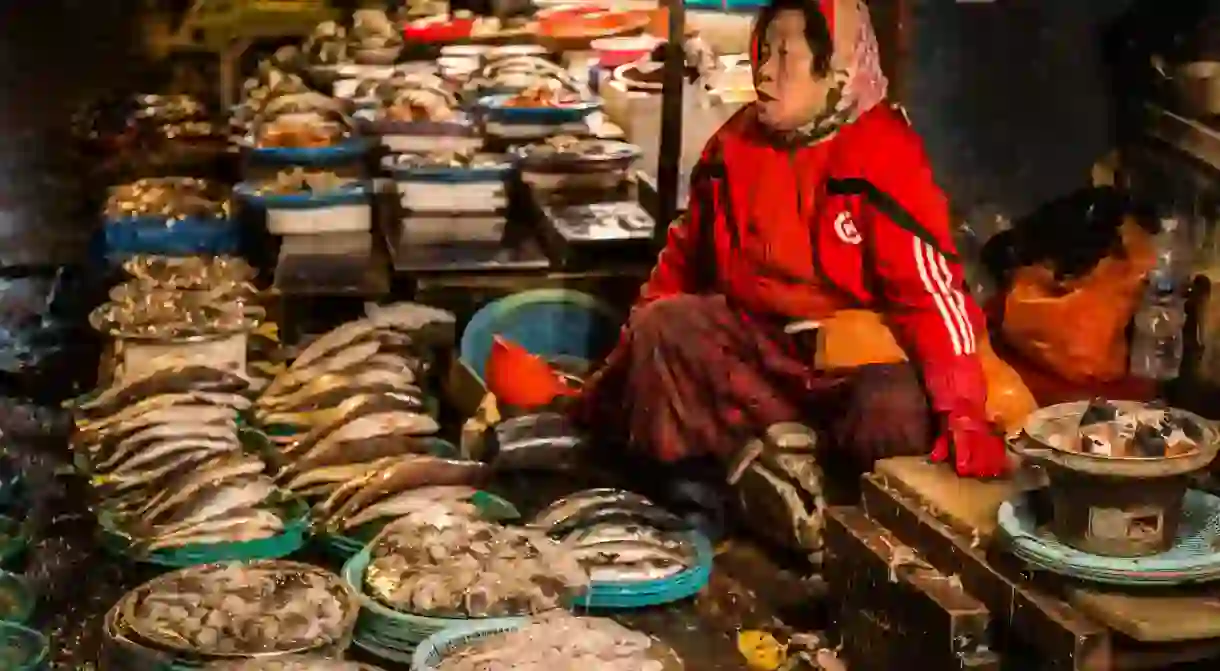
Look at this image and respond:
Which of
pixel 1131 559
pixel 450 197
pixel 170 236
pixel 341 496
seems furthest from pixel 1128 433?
pixel 170 236

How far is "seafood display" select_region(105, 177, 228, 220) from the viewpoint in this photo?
13.9 feet

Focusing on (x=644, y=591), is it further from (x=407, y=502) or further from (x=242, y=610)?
(x=242, y=610)

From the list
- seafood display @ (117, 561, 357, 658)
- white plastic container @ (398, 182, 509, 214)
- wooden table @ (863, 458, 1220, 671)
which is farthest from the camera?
white plastic container @ (398, 182, 509, 214)

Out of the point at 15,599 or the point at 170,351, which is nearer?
the point at 15,599

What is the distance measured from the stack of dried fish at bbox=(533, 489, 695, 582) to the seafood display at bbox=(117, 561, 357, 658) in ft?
1.65

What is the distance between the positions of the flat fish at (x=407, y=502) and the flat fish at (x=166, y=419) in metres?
0.48

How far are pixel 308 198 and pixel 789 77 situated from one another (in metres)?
1.61

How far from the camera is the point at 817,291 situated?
123 inches

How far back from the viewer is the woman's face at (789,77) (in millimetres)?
3045

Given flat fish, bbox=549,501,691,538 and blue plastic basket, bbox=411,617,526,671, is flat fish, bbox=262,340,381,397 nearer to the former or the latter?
flat fish, bbox=549,501,691,538

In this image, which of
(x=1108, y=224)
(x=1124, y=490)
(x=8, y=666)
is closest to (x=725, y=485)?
(x=1108, y=224)

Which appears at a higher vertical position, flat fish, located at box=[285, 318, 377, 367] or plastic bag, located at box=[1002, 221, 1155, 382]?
plastic bag, located at box=[1002, 221, 1155, 382]

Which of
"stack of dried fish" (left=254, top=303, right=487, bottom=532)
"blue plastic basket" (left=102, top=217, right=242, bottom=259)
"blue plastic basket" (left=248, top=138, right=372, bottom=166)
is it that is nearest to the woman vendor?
"stack of dried fish" (left=254, top=303, right=487, bottom=532)

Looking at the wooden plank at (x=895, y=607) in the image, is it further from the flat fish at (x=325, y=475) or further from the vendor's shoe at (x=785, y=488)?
the flat fish at (x=325, y=475)
